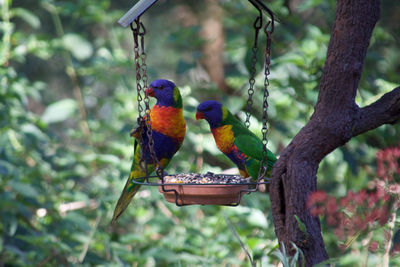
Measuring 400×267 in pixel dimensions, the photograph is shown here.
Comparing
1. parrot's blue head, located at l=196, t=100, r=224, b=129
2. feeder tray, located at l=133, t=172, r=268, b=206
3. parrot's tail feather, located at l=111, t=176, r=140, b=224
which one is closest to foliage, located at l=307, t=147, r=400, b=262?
feeder tray, located at l=133, t=172, r=268, b=206

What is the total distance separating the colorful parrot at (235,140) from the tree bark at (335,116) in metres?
0.43

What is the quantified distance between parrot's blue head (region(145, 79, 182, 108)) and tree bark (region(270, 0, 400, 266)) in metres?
0.64

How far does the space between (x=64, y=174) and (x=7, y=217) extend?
42 centimetres

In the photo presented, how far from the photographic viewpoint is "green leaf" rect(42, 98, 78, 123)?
285 cm

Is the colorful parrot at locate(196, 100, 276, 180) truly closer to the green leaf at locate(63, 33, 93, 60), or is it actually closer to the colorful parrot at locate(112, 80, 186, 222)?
the colorful parrot at locate(112, 80, 186, 222)

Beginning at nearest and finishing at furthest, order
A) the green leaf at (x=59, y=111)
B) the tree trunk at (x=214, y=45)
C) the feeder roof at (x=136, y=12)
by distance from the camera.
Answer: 1. the feeder roof at (x=136, y=12)
2. the green leaf at (x=59, y=111)
3. the tree trunk at (x=214, y=45)

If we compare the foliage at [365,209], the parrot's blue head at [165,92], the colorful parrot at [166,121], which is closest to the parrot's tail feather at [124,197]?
the colorful parrot at [166,121]

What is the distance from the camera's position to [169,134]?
1.88 m

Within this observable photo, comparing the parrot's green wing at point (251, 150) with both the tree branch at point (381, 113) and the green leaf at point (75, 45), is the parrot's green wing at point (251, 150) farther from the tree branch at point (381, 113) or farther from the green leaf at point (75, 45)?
the green leaf at point (75, 45)

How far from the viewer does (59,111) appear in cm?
288

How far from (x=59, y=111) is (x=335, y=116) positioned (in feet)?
6.71

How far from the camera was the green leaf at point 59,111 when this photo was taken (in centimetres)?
285

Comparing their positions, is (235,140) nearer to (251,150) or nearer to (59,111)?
(251,150)

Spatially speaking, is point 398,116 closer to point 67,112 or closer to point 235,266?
point 235,266
